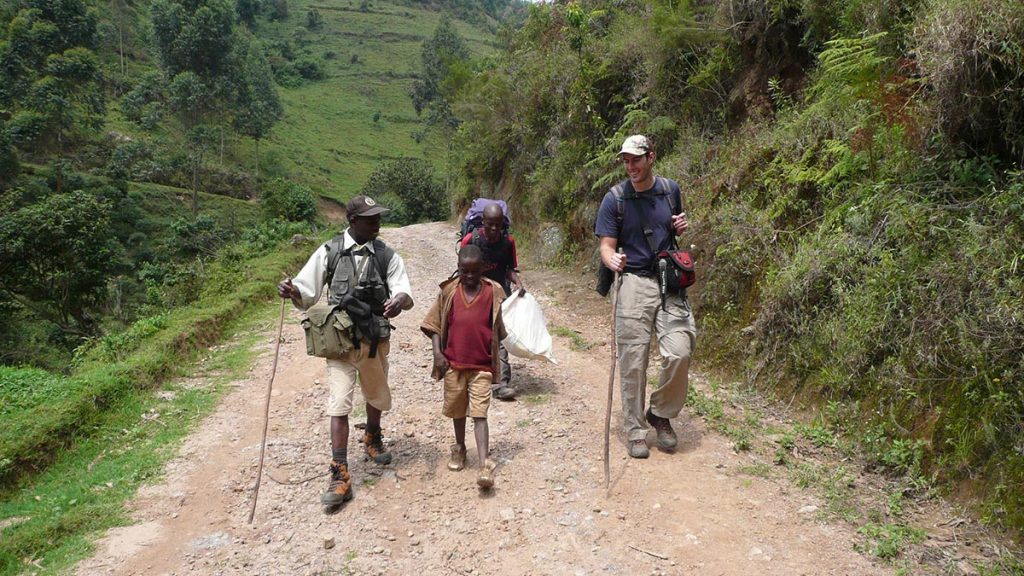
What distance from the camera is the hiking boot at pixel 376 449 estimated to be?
17.3 feet

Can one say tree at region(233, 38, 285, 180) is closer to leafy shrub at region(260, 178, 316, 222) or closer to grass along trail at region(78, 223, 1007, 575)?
leafy shrub at region(260, 178, 316, 222)

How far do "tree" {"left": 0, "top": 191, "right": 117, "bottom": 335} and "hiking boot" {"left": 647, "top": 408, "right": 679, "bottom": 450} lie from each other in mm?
19112

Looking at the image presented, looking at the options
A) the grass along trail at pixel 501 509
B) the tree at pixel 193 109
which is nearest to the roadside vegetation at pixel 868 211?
the grass along trail at pixel 501 509

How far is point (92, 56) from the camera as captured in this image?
37438 mm

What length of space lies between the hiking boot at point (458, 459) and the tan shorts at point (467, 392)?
1.14 ft

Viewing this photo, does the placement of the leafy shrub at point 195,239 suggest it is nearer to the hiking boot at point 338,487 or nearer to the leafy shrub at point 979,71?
the hiking boot at point 338,487

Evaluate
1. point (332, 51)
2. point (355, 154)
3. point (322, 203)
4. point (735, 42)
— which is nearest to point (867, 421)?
point (735, 42)

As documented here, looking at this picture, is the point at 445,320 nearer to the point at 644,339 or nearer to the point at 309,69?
the point at 644,339

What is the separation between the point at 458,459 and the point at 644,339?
1.74 meters

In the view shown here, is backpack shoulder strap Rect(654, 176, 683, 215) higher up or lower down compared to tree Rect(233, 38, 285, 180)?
lower down

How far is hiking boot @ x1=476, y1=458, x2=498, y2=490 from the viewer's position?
4.57 m

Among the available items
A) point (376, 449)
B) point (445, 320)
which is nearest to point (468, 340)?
point (445, 320)

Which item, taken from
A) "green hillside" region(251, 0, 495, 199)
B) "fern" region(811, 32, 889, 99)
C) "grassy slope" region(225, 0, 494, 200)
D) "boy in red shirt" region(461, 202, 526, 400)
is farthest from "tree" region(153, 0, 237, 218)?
"fern" region(811, 32, 889, 99)

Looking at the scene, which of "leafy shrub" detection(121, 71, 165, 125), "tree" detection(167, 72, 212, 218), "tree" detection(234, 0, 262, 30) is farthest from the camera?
"tree" detection(234, 0, 262, 30)
